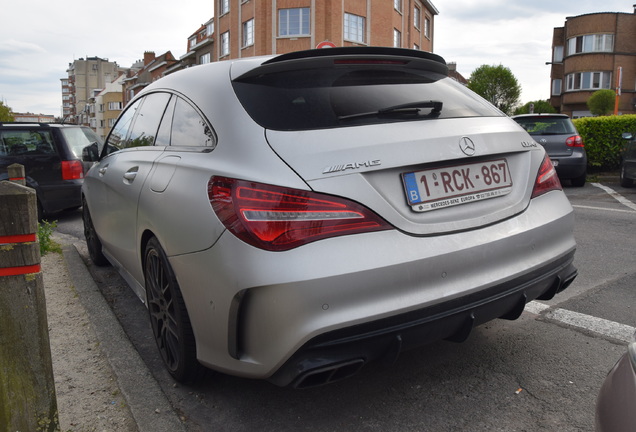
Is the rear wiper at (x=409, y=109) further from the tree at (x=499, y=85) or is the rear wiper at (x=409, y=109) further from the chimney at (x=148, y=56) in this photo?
the chimney at (x=148, y=56)

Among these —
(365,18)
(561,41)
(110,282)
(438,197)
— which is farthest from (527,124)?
(561,41)

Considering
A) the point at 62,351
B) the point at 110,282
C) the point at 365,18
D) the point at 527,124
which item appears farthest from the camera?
the point at 365,18

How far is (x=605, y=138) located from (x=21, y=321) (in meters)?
14.5

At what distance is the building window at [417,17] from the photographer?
41000 millimetres

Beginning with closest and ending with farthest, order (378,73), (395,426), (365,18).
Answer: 1. (395,426)
2. (378,73)
3. (365,18)

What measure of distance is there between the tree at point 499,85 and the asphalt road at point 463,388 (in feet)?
179

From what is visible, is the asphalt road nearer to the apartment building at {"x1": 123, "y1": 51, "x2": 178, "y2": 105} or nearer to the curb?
the curb

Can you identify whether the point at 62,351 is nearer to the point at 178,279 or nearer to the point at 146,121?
the point at 178,279

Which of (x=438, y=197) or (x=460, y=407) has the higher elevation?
(x=438, y=197)

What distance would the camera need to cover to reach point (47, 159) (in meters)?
8.36

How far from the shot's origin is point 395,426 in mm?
2445

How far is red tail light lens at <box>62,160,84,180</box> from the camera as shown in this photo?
8445mm

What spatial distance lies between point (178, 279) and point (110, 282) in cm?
261

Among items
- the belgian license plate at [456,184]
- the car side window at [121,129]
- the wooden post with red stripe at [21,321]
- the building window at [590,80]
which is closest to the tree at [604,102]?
the building window at [590,80]
